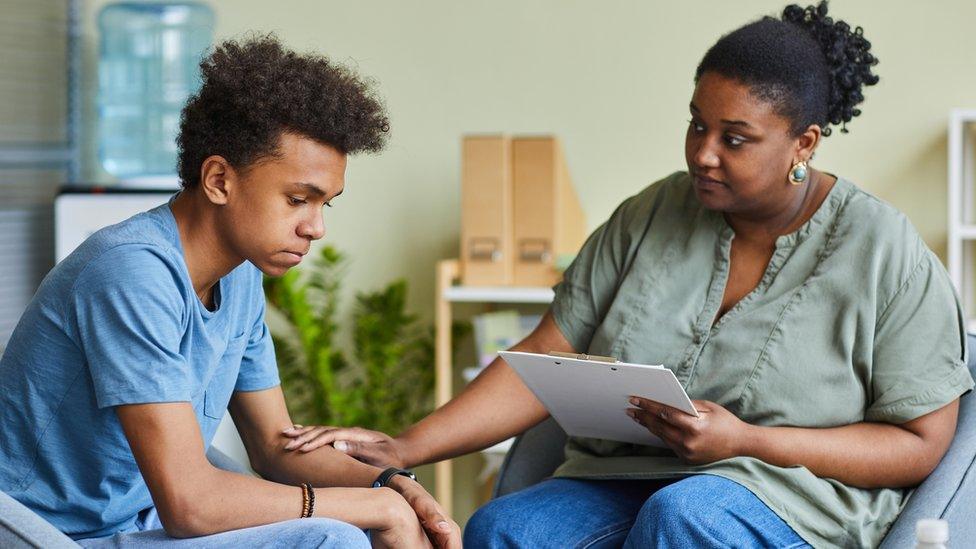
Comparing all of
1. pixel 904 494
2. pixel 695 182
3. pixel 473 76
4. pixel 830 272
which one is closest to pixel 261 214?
pixel 695 182

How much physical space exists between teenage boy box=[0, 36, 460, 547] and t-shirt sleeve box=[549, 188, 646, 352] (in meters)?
0.53

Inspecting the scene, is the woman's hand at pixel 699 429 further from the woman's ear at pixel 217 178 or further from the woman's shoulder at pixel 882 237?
the woman's ear at pixel 217 178

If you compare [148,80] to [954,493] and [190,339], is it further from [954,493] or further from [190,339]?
[954,493]

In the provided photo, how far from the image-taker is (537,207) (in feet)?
10.2

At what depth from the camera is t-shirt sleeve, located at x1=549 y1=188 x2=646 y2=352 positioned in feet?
6.43

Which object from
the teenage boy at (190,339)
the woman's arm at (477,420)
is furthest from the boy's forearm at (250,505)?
the woman's arm at (477,420)

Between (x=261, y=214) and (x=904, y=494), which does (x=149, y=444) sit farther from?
(x=904, y=494)

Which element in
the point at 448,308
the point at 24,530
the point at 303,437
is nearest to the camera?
the point at 24,530

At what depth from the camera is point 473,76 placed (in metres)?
3.52

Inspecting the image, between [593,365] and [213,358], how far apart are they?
1.69 feet

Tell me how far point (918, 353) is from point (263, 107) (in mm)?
1004

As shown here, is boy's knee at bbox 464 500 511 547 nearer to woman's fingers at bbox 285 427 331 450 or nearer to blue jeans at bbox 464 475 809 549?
blue jeans at bbox 464 475 809 549

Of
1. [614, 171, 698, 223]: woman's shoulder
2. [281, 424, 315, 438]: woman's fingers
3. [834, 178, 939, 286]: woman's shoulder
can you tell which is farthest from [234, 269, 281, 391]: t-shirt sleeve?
[834, 178, 939, 286]: woman's shoulder

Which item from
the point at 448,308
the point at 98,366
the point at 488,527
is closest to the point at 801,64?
the point at 488,527
